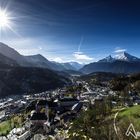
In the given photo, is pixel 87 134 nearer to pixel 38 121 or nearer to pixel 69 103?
pixel 38 121

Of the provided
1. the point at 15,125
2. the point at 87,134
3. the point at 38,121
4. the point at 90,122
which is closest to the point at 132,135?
the point at 87,134

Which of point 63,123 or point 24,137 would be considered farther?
point 63,123

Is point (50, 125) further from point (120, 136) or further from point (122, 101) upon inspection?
point (120, 136)

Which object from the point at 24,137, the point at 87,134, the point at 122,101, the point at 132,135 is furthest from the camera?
the point at 122,101

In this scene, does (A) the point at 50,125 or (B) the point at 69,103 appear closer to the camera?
(A) the point at 50,125

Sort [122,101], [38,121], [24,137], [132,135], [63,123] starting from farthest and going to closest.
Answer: [122,101], [38,121], [63,123], [24,137], [132,135]

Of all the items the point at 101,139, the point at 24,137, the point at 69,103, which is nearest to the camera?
the point at 101,139

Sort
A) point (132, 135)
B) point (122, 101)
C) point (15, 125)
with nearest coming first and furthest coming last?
point (132, 135)
point (15, 125)
point (122, 101)

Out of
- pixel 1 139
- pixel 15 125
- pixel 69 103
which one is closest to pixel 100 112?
pixel 1 139

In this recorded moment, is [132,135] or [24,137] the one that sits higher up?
[132,135]
